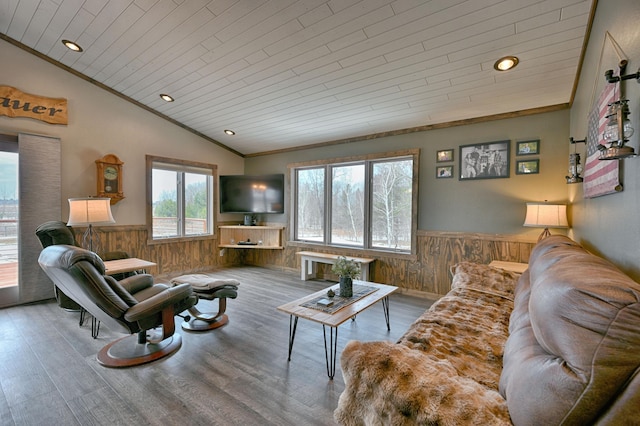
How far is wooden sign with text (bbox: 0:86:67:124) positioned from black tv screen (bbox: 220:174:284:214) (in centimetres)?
262

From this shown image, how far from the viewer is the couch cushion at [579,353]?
71 cm

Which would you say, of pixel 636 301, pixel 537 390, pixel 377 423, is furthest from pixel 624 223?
pixel 377 423

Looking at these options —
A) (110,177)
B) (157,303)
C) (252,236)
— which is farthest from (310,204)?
(157,303)

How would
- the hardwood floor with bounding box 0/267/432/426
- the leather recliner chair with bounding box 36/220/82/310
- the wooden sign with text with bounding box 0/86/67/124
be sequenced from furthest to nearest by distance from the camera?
the wooden sign with text with bounding box 0/86/67/124, the leather recliner chair with bounding box 36/220/82/310, the hardwood floor with bounding box 0/267/432/426

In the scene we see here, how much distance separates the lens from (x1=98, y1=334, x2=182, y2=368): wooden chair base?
2365mm

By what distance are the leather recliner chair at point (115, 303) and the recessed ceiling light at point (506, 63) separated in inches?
140

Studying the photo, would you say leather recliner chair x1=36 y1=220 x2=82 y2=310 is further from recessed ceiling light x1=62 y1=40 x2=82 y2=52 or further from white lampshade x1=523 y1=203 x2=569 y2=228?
white lampshade x1=523 y1=203 x2=569 y2=228

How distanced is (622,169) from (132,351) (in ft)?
12.0

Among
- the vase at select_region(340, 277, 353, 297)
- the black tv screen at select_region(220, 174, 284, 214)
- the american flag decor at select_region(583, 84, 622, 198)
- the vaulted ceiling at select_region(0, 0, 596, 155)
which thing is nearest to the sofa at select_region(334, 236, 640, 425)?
the american flag decor at select_region(583, 84, 622, 198)

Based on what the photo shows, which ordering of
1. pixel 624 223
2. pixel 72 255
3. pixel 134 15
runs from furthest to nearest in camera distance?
pixel 134 15
pixel 72 255
pixel 624 223

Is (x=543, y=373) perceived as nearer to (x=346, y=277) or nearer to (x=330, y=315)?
(x=330, y=315)

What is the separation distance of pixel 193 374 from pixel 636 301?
2585 mm

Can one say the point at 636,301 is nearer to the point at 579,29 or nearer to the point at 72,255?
the point at 579,29

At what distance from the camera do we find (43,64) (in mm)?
3895
